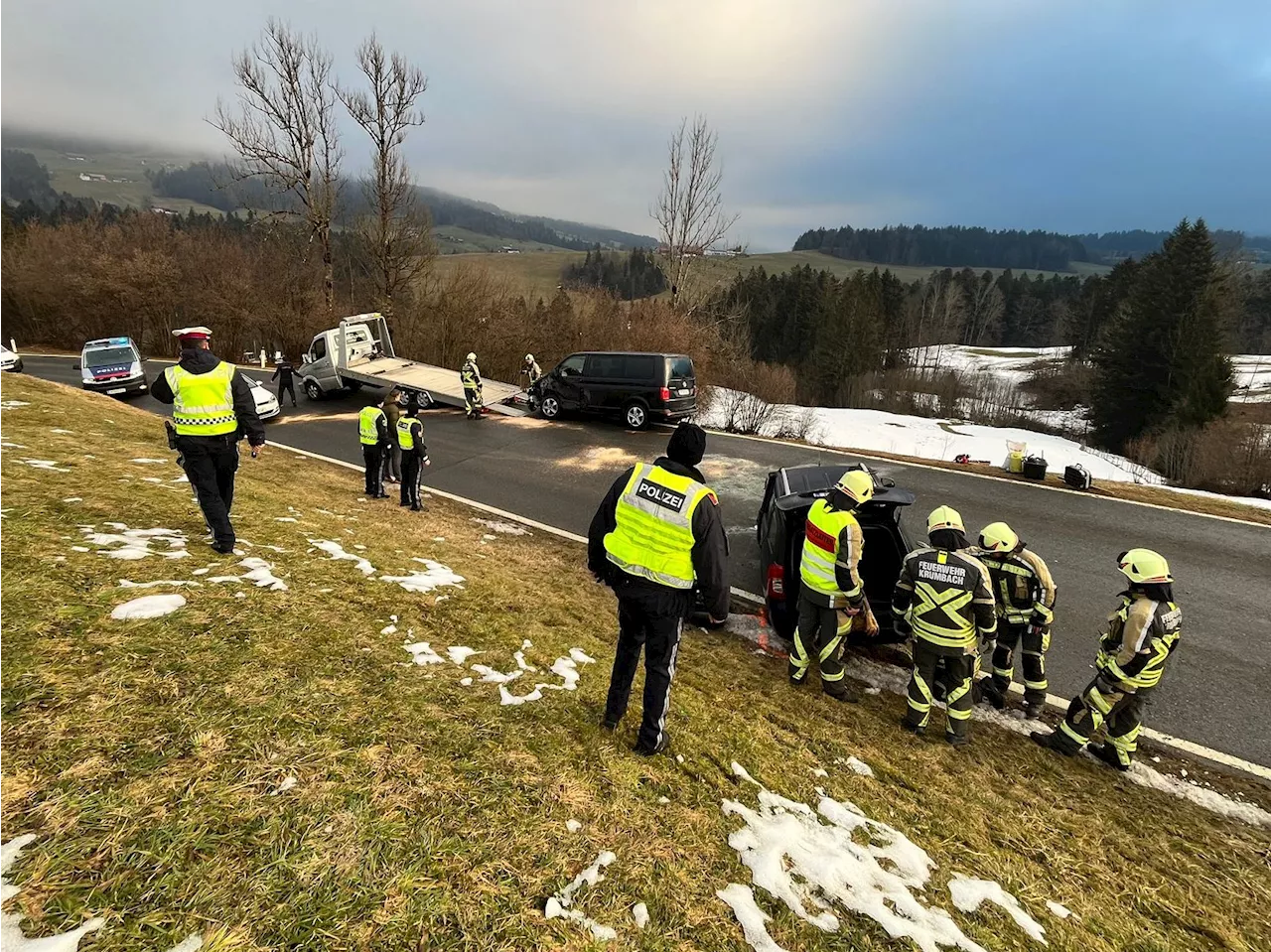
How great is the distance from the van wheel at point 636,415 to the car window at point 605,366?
97cm

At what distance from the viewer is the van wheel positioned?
53.7ft

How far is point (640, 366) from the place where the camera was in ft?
54.2

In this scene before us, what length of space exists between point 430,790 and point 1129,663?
16.3 feet

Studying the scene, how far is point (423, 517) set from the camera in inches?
362

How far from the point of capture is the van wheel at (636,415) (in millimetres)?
16359

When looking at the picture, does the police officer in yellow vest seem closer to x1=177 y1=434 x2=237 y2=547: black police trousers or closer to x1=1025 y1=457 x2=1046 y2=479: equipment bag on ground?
x1=177 y1=434 x2=237 y2=547: black police trousers

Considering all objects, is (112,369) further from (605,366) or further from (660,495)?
(660,495)

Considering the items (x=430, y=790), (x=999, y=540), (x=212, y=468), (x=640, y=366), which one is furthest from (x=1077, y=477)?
(x=212, y=468)

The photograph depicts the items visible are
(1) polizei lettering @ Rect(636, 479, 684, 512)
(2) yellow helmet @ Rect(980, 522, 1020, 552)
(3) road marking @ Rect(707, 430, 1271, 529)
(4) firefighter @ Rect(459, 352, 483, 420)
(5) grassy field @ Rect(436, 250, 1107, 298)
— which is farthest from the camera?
(5) grassy field @ Rect(436, 250, 1107, 298)

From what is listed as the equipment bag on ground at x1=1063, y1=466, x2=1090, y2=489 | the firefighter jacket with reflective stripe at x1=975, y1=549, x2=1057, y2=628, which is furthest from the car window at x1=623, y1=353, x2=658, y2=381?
the firefighter jacket with reflective stripe at x1=975, y1=549, x2=1057, y2=628

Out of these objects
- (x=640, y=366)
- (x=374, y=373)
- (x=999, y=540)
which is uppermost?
(x=640, y=366)

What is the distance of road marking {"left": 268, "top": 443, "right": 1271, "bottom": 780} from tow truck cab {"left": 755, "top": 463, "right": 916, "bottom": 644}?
1.12m

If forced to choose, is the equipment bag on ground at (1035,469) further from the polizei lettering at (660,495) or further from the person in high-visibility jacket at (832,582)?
the polizei lettering at (660,495)

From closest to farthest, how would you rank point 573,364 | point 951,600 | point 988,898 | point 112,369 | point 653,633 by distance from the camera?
point 988,898
point 653,633
point 951,600
point 573,364
point 112,369
